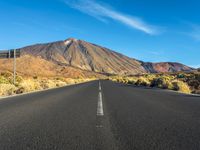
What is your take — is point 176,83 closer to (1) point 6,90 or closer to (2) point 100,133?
(1) point 6,90

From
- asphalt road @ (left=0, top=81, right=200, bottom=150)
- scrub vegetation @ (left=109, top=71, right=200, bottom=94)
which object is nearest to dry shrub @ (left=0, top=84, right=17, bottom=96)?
asphalt road @ (left=0, top=81, right=200, bottom=150)

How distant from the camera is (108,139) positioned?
583 centimetres

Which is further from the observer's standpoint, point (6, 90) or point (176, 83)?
point (176, 83)

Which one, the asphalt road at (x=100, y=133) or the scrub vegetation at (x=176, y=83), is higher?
the scrub vegetation at (x=176, y=83)

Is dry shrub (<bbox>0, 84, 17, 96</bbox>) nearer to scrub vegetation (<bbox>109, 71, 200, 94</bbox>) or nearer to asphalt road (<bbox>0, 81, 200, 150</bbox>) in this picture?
asphalt road (<bbox>0, 81, 200, 150</bbox>)

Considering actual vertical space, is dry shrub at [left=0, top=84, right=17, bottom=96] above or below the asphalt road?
above

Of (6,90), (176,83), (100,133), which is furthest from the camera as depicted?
(176,83)

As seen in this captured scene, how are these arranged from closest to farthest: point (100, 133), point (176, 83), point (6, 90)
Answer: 1. point (100, 133)
2. point (6, 90)
3. point (176, 83)

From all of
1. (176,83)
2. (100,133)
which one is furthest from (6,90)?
(100,133)

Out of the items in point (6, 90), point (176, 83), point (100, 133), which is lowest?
point (100, 133)

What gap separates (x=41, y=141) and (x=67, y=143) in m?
0.54

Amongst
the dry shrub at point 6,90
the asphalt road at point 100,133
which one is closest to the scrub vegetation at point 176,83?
the dry shrub at point 6,90

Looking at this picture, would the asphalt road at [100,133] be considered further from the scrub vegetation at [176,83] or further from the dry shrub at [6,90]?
the scrub vegetation at [176,83]

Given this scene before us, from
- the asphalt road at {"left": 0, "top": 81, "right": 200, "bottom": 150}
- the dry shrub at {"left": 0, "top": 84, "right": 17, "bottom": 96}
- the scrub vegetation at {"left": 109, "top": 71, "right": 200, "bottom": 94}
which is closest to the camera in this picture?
the asphalt road at {"left": 0, "top": 81, "right": 200, "bottom": 150}
